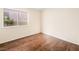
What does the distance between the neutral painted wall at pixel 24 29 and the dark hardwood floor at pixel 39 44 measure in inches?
2.6

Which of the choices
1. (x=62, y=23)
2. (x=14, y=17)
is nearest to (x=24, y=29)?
(x=14, y=17)

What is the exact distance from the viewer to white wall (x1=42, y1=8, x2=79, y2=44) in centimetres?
123

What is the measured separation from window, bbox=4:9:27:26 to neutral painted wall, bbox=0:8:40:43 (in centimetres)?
6

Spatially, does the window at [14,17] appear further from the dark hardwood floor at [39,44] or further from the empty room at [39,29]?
the dark hardwood floor at [39,44]

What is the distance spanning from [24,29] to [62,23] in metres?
0.58

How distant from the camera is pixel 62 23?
1304 mm

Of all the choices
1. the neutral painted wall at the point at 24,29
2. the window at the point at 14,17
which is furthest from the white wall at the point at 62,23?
the window at the point at 14,17

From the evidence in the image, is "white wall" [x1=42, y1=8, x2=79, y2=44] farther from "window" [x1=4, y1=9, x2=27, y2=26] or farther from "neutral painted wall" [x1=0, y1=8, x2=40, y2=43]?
"window" [x1=4, y1=9, x2=27, y2=26]

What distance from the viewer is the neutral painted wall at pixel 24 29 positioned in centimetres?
123

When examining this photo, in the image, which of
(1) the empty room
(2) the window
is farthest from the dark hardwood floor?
(2) the window
